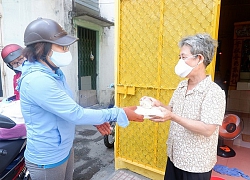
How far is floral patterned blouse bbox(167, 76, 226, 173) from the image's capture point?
1231 millimetres

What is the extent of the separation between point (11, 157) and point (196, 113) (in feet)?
5.54

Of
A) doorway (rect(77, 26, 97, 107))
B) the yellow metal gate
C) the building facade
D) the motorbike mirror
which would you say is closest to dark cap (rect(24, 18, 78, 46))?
the motorbike mirror

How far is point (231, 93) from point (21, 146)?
18.8ft

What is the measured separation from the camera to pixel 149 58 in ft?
7.42

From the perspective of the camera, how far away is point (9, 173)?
1.76 m

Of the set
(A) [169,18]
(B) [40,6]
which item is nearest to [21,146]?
(A) [169,18]

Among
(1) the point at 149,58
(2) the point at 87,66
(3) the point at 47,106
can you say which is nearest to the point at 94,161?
(1) the point at 149,58

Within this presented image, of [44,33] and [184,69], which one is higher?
[44,33]

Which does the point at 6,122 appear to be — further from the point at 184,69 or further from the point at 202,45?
the point at 202,45

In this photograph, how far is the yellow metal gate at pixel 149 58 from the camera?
77.5 inches

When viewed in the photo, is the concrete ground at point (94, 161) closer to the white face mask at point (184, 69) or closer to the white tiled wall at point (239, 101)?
the white face mask at point (184, 69)

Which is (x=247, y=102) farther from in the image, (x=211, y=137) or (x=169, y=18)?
(x=211, y=137)

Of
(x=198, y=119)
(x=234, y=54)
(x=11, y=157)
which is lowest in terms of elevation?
(x=11, y=157)

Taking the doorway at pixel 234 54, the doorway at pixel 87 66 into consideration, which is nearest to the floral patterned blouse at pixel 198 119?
the doorway at pixel 234 54
